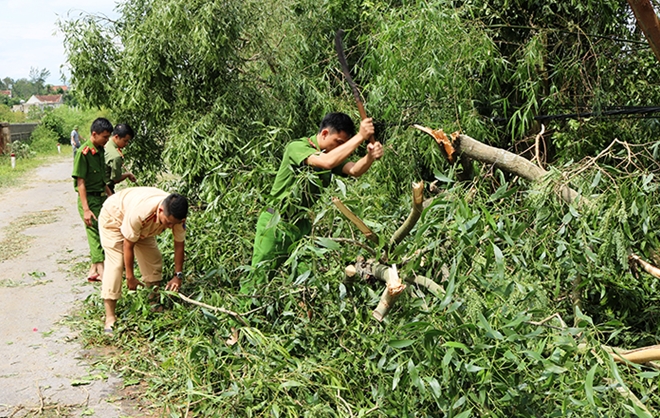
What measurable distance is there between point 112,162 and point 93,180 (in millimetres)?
416

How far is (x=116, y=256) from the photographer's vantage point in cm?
461

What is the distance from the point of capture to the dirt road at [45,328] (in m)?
3.61

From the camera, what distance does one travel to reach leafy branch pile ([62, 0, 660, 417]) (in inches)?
109

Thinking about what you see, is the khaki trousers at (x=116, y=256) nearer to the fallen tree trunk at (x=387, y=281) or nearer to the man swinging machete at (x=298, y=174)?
the man swinging machete at (x=298, y=174)

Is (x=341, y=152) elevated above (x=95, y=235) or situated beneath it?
elevated above

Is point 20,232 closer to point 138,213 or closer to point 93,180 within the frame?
point 93,180

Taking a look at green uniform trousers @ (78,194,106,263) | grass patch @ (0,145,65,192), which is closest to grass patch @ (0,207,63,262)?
green uniform trousers @ (78,194,106,263)

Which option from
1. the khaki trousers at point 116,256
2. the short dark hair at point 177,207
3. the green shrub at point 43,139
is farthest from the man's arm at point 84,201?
the green shrub at point 43,139

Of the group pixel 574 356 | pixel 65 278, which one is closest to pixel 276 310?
pixel 574 356

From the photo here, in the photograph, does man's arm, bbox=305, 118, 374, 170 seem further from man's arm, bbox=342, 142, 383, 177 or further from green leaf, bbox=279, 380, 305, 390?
green leaf, bbox=279, 380, 305, 390

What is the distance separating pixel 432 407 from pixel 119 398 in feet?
6.18

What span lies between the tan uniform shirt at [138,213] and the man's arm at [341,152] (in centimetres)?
123

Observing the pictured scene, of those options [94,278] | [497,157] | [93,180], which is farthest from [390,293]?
[94,278]

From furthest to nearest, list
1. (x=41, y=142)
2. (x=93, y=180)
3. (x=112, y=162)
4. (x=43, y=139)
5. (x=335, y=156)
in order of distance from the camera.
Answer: (x=43, y=139), (x=41, y=142), (x=112, y=162), (x=93, y=180), (x=335, y=156)
